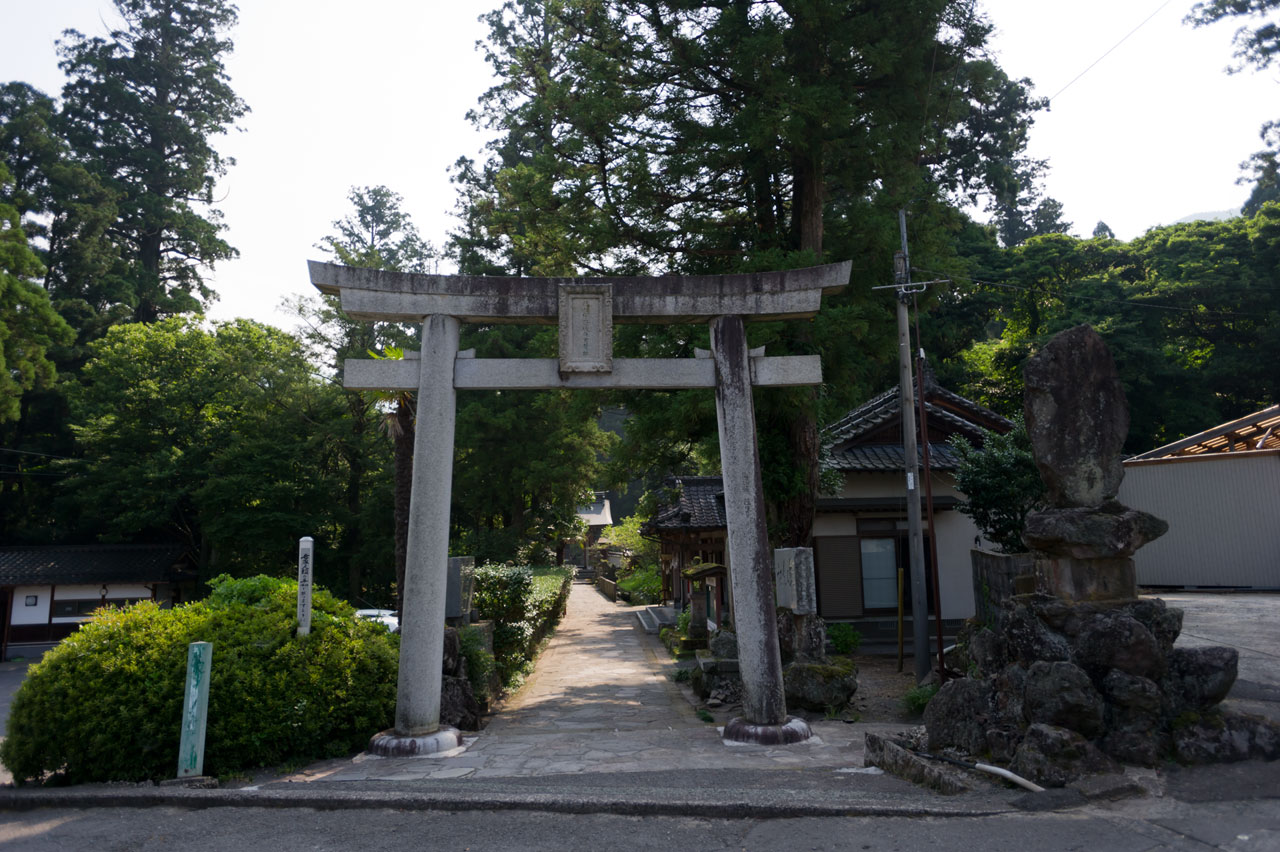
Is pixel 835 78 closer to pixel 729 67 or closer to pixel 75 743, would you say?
pixel 729 67

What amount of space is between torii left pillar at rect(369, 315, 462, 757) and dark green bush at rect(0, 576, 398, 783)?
0.63 m

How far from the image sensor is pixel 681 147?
14.3 meters

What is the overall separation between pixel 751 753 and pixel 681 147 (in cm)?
1022

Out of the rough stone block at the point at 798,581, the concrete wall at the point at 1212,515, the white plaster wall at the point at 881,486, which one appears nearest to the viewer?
the rough stone block at the point at 798,581

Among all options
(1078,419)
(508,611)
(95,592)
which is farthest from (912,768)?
(95,592)

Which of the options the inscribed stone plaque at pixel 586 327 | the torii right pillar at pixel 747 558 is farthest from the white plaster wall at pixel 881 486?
the inscribed stone plaque at pixel 586 327

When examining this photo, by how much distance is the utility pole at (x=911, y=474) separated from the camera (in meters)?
12.9

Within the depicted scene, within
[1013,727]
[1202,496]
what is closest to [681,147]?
[1013,727]

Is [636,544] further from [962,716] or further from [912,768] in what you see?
[912,768]

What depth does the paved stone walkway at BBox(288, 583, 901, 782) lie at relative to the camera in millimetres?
7781

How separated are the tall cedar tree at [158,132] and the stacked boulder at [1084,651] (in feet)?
135

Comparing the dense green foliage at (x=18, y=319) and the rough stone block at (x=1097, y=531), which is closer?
the rough stone block at (x=1097, y=531)

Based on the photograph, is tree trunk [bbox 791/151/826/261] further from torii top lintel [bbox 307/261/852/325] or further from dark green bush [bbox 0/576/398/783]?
dark green bush [bbox 0/576/398/783]

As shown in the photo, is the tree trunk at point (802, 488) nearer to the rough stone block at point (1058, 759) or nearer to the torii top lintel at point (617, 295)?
the torii top lintel at point (617, 295)
